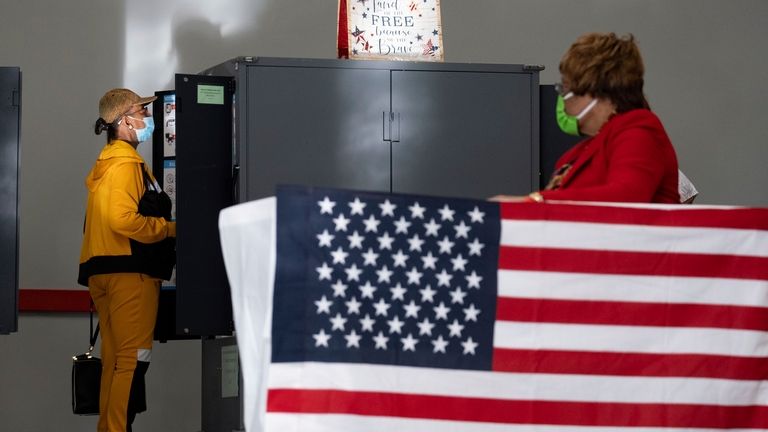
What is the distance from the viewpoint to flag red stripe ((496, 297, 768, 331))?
3059 millimetres

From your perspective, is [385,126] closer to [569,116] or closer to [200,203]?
[200,203]

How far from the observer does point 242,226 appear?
3.03 m

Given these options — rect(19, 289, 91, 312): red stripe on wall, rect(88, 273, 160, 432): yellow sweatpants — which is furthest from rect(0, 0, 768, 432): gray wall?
rect(88, 273, 160, 432): yellow sweatpants

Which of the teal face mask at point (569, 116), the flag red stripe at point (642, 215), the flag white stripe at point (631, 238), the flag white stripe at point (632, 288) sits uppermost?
the teal face mask at point (569, 116)

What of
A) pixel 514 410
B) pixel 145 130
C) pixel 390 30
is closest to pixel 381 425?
pixel 514 410

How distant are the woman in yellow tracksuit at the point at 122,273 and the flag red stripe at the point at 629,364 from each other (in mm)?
3069

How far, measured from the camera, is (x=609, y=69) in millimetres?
3240

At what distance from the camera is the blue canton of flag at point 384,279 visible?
2.94m

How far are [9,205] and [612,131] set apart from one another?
3071 mm

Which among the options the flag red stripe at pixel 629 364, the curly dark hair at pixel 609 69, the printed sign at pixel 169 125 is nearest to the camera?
the flag red stripe at pixel 629 364

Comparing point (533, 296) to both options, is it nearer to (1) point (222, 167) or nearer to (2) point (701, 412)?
(2) point (701, 412)

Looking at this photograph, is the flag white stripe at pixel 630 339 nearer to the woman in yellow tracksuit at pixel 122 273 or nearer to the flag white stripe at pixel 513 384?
the flag white stripe at pixel 513 384

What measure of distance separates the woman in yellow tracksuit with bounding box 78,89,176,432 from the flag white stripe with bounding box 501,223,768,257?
3.05m

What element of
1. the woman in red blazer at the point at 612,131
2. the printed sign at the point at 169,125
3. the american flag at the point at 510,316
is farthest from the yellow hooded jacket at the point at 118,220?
the woman in red blazer at the point at 612,131
